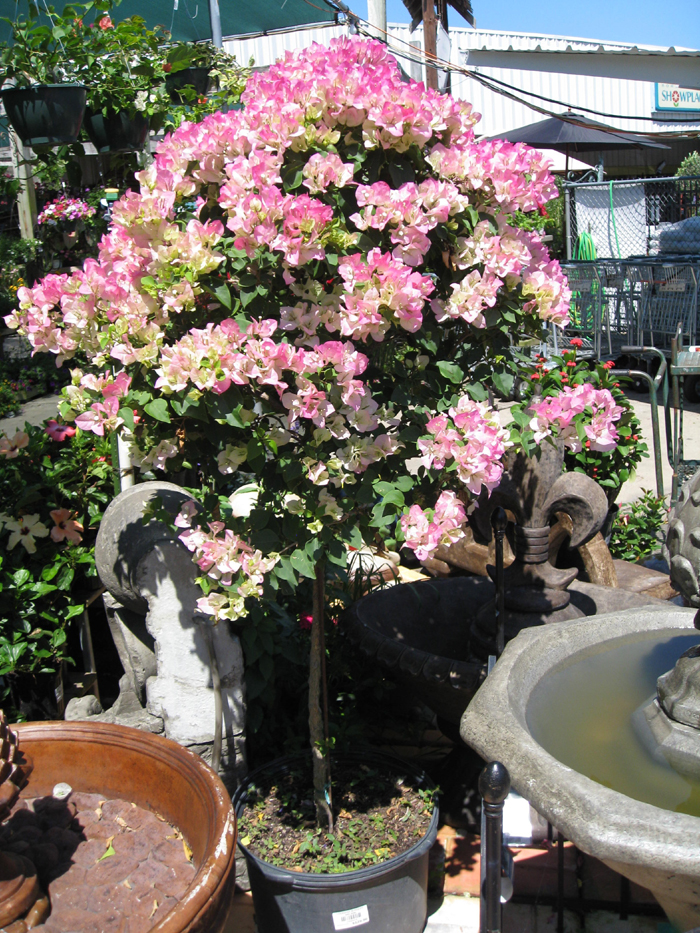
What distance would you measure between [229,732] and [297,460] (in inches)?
49.6

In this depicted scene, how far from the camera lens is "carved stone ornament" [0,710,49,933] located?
1.54 metres

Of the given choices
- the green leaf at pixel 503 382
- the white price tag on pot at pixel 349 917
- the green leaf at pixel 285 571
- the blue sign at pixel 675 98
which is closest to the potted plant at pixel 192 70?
the green leaf at pixel 503 382

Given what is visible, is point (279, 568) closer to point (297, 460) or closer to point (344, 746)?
point (297, 460)

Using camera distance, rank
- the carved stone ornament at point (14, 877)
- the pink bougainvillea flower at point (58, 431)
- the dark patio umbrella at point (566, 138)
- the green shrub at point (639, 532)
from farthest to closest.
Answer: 1. the dark patio umbrella at point (566, 138)
2. the green shrub at point (639, 532)
3. the pink bougainvillea flower at point (58, 431)
4. the carved stone ornament at point (14, 877)

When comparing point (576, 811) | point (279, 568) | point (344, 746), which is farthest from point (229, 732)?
point (576, 811)

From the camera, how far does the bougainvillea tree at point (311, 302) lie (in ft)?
5.61

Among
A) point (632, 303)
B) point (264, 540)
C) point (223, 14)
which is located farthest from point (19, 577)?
point (632, 303)

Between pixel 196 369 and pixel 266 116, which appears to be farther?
pixel 266 116

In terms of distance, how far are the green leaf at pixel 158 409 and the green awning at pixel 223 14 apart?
5127 mm

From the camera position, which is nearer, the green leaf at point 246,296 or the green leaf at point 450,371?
the green leaf at point 246,296

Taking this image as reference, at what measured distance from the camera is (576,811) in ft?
4.76

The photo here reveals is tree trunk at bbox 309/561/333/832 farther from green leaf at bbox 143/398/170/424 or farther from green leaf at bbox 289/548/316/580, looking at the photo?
green leaf at bbox 143/398/170/424

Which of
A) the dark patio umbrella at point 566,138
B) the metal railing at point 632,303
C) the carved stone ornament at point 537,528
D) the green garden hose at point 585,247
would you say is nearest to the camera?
the carved stone ornament at point 537,528

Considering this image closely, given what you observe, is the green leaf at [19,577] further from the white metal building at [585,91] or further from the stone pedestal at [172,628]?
the white metal building at [585,91]
